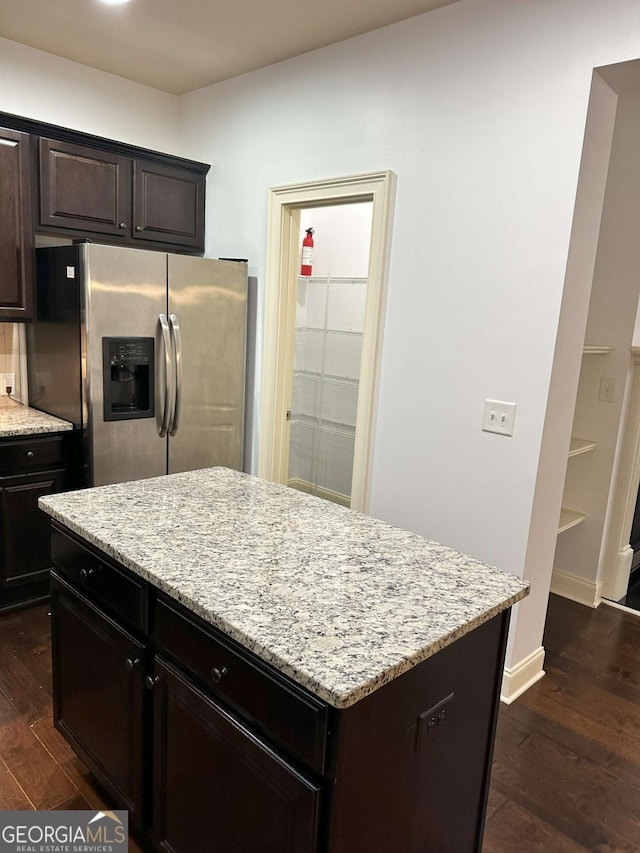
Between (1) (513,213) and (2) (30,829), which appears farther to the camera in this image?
(1) (513,213)

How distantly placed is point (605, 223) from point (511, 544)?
1841 millimetres

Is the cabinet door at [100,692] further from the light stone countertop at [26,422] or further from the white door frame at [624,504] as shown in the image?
the white door frame at [624,504]

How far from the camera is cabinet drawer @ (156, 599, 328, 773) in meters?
1.07

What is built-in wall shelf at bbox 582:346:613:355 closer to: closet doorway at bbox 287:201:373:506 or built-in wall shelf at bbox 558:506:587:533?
built-in wall shelf at bbox 558:506:587:533

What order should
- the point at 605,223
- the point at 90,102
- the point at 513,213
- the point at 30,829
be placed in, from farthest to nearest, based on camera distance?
the point at 90,102, the point at 605,223, the point at 513,213, the point at 30,829

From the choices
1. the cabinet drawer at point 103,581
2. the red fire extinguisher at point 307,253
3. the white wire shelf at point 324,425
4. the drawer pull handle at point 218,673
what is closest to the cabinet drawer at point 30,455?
the cabinet drawer at point 103,581

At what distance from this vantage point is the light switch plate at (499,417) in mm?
2396

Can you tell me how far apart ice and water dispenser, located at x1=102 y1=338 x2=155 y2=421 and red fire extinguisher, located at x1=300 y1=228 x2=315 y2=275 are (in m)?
1.98

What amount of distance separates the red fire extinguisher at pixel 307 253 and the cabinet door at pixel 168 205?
3.73ft

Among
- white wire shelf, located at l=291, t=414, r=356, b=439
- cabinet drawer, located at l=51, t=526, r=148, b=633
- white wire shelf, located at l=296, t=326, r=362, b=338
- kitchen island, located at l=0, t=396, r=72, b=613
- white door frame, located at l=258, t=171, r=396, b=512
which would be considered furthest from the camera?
white wire shelf, located at l=291, t=414, r=356, b=439

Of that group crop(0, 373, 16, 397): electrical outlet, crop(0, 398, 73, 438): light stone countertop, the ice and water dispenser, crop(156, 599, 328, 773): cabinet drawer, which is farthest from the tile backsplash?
crop(156, 599, 328, 773): cabinet drawer

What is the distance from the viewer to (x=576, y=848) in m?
1.81

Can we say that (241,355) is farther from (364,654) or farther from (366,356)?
(364,654)

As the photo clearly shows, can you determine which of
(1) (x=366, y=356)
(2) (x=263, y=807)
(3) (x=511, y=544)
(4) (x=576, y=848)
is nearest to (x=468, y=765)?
(2) (x=263, y=807)
